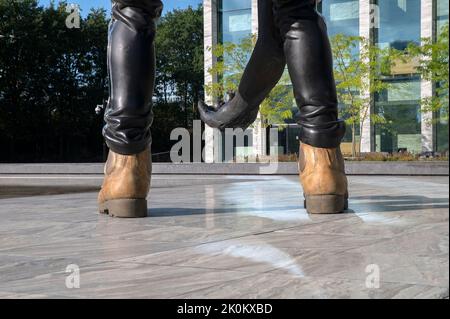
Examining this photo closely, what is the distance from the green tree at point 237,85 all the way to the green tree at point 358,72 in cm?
218

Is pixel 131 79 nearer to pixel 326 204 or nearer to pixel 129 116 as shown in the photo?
pixel 129 116

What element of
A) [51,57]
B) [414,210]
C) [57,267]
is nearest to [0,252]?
[57,267]

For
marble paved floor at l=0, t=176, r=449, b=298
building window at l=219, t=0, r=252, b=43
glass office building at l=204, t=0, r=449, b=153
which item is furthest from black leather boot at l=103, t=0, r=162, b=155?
building window at l=219, t=0, r=252, b=43

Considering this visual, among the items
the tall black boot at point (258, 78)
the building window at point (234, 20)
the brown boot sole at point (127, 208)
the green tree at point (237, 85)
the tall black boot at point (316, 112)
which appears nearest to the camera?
the tall black boot at point (316, 112)

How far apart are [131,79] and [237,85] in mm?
24701

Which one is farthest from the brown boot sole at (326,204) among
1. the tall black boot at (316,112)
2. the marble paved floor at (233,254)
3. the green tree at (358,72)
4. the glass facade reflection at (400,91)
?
the glass facade reflection at (400,91)

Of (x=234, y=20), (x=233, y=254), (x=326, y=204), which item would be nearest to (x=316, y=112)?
(x=326, y=204)

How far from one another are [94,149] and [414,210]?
153 ft

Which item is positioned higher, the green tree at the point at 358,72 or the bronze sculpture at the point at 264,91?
the green tree at the point at 358,72

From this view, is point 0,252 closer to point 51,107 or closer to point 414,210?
point 414,210

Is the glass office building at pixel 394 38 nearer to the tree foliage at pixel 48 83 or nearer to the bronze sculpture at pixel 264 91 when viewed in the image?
the tree foliage at pixel 48 83

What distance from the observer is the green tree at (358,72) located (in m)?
25.0

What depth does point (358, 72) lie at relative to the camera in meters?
25.8

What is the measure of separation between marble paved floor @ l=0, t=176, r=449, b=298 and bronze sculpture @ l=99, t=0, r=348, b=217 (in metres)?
0.19
